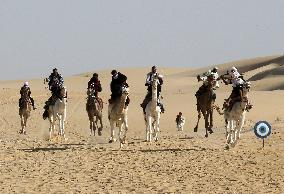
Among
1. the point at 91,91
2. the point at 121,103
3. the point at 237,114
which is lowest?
the point at 237,114

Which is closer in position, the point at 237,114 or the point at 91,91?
the point at 237,114

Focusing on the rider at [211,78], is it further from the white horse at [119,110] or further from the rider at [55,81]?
the rider at [55,81]

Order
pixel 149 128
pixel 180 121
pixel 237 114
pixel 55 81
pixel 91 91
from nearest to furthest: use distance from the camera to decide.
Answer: pixel 237 114 < pixel 149 128 < pixel 55 81 < pixel 91 91 < pixel 180 121

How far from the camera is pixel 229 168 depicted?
680 inches

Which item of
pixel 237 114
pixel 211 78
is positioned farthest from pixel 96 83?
pixel 237 114

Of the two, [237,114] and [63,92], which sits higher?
[63,92]

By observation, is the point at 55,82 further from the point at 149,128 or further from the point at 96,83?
the point at 149,128

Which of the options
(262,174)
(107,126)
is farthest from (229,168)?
(107,126)

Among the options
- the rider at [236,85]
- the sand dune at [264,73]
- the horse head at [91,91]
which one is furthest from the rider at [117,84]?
the sand dune at [264,73]

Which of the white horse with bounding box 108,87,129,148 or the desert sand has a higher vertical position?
the white horse with bounding box 108,87,129,148

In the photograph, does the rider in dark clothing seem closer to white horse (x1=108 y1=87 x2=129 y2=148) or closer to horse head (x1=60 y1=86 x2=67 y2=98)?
horse head (x1=60 y1=86 x2=67 y2=98)

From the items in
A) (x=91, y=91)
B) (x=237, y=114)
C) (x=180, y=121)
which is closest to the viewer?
(x=237, y=114)

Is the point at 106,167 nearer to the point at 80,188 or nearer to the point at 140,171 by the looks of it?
the point at 140,171

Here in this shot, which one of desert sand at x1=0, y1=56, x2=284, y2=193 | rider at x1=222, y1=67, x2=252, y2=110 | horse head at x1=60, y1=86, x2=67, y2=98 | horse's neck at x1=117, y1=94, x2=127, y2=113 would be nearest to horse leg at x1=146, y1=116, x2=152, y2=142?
desert sand at x1=0, y1=56, x2=284, y2=193
